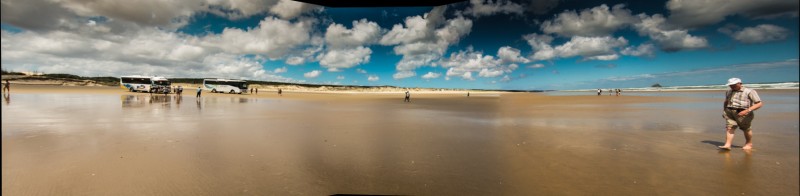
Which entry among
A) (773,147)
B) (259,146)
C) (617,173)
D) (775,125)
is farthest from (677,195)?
(775,125)

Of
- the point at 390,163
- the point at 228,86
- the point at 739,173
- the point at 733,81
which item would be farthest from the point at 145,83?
the point at 739,173

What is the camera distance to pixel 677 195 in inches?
121

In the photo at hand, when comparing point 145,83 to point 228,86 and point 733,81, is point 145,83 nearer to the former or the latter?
point 228,86

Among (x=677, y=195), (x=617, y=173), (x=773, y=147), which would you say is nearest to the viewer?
(x=677, y=195)

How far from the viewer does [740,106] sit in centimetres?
450

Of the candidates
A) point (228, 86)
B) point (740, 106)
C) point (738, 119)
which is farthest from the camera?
point (228, 86)

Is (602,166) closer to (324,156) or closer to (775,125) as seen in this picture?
(324,156)

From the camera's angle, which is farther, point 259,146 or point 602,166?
point 259,146

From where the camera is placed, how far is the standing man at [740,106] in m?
4.34

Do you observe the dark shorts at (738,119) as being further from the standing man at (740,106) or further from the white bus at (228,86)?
the white bus at (228,86)

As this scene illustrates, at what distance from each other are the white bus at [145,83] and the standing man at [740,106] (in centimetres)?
3624

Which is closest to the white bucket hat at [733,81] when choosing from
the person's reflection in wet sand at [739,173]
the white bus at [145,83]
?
the person's reflection in wet sand at [739,173]

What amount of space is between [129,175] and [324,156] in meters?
1.93

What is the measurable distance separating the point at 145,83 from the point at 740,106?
3888 centimetres
